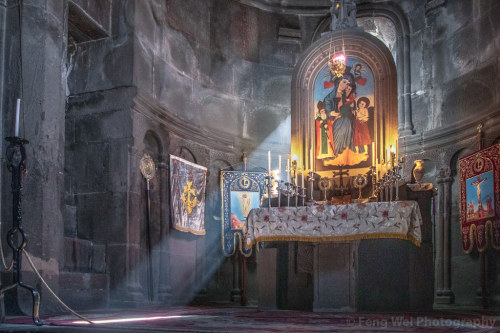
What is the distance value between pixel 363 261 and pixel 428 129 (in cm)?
533

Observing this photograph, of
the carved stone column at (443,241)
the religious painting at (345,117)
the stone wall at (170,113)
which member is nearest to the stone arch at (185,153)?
the stone wall at (170,113)

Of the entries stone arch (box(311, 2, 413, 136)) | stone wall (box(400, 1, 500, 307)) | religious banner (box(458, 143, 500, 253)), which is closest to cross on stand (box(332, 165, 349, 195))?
religious banner (box(458, 143, 500, 253))

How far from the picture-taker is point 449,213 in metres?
12.6

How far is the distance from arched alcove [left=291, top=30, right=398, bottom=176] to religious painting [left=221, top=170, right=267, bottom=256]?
1.59m

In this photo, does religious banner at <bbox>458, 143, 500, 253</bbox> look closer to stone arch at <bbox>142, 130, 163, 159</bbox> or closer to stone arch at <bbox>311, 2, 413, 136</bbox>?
stone arch at <bbox>311, 2, 413, 136</bbox>

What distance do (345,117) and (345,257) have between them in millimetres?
4291

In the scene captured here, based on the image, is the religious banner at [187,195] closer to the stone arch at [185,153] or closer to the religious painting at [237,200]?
the stone arch at [185,153]

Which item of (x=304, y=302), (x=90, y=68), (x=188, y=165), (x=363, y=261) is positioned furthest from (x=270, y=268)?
(x=90, y=68)

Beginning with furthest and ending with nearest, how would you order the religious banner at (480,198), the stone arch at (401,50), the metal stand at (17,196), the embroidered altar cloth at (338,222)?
the stone arch at (401,50) → the religious banner at (480,198) → the embroidered altar cloth at (338,222) → the metal stand at (17,196)

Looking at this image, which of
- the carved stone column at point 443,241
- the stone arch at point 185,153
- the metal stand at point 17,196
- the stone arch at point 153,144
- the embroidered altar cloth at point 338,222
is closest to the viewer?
the metal stand at point 17,196

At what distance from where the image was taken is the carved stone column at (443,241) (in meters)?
12.3

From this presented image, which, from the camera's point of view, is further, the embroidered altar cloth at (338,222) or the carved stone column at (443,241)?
the carved stone column at (443,241)

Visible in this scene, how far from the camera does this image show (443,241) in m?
12.6

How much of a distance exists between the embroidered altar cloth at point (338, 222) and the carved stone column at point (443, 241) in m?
4.90
